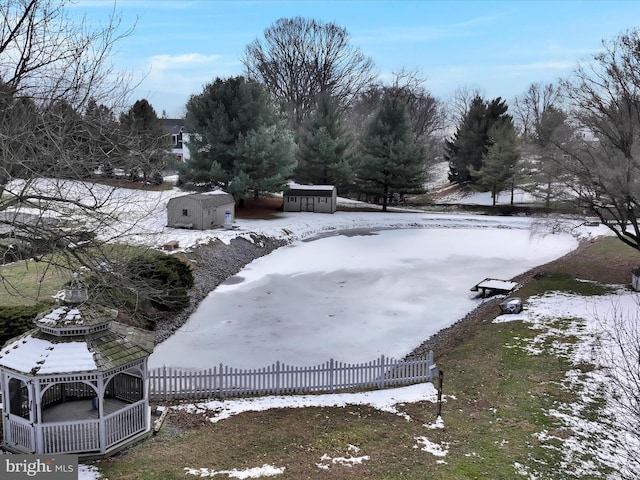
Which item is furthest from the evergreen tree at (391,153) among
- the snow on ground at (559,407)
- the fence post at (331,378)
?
the fence post at (331,378)

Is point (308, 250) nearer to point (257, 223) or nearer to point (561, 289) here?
point (257, 223)

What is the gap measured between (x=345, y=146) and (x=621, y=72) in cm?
2754

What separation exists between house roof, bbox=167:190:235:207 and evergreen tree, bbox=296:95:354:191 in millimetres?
13604

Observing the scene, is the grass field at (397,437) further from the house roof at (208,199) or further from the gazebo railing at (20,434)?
the house roof at (208,199)

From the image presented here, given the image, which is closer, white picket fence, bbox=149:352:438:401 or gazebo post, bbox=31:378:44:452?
gazebo post, bbox=31:378:44:452

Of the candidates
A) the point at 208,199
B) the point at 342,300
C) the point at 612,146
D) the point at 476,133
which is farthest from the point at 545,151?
the point at 476,133

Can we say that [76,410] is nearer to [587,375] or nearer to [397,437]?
[397,437]

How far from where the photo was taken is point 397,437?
33.0 ft

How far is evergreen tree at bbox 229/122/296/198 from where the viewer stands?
37.4 metres

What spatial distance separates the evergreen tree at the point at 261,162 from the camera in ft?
123

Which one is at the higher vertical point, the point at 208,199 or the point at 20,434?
the point at 208,199

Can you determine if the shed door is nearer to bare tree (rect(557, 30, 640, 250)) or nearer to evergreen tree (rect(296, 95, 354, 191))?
evergreen tree (rect(296, 95, 354, 191))

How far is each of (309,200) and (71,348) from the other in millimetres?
34222

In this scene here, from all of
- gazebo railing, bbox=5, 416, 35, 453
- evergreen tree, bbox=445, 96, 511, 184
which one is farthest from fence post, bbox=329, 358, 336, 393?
evergreen tree, bbox=445, 96, 511, 184
